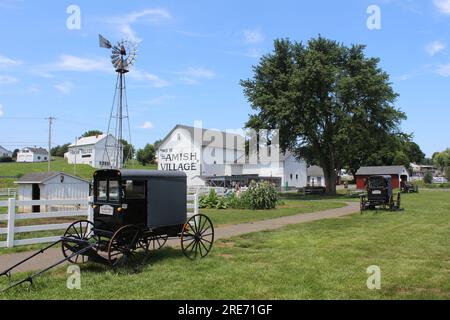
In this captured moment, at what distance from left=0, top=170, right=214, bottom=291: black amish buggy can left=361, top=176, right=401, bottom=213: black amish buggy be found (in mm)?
17159

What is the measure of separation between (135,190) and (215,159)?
61497mm

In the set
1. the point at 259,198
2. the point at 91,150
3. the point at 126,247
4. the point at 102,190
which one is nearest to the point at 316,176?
the point at 91,150

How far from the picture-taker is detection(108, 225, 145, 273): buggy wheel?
8.52 metres

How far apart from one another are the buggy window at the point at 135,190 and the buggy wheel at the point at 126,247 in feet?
2.25

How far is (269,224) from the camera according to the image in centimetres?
1814

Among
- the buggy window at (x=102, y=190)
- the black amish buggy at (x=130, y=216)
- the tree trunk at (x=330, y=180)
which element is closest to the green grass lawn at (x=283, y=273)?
the black amish buggy at (x=130, y=216)

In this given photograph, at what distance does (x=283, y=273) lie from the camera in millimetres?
8367

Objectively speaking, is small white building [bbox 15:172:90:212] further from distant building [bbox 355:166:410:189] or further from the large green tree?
distant building [bbox 355:166:410:189]

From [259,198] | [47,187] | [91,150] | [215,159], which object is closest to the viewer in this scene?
[47,187]

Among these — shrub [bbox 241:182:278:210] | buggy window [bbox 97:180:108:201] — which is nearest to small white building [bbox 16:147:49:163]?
shrub [bbox 241:182:278:210]

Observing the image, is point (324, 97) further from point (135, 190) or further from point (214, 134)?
point (135, 190)

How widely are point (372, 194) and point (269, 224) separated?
9.78m
